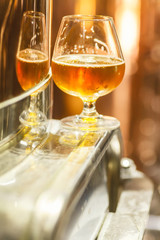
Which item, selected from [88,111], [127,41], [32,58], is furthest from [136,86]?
[32,58]

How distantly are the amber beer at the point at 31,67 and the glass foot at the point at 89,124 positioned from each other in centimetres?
12

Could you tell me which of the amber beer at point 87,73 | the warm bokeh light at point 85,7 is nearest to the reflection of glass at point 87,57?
the amber beer at point 87,73

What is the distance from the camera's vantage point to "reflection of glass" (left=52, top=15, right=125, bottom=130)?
844 mm

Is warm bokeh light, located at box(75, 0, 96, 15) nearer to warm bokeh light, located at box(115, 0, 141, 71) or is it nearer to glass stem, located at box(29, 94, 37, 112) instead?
warm bokeh light, located at box(115, 0, 141, 71)

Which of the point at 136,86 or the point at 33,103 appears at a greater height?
the point at 33,103

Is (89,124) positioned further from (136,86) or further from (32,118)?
(136,86)

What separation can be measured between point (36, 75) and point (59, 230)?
0.38m

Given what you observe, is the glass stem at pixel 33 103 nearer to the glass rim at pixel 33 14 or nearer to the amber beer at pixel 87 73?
the amber beer at pixel 87 73

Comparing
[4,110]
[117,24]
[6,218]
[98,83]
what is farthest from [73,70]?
[117,24]

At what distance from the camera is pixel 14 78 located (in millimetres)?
731

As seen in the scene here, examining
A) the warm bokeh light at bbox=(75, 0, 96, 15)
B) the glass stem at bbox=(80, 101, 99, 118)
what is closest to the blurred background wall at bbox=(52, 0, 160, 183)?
the warm bokeh light at bbox=(75, 0, 96, 15)

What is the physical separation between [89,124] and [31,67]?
0.60 feet

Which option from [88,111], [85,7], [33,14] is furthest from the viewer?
[85,7]

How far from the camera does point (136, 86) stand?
2.18 metres
